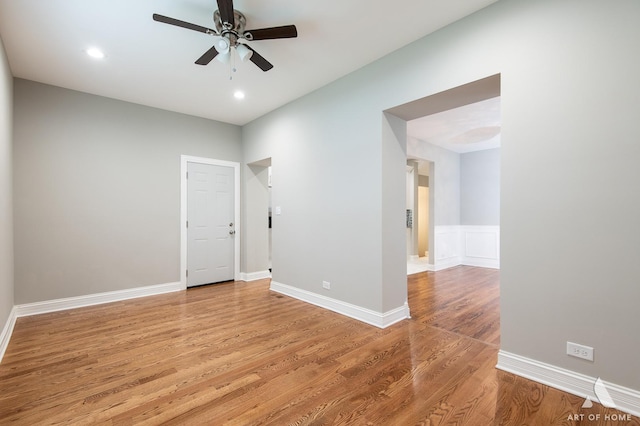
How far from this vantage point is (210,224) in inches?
208

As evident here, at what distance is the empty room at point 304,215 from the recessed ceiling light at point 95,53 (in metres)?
0.02

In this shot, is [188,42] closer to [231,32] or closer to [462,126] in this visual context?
[231,32]

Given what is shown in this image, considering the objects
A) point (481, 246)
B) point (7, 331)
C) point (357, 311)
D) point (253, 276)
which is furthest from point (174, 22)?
point (481, 246)

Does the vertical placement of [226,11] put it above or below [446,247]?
above

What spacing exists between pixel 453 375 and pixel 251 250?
418 cm

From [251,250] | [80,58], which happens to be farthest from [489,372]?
[80,58]

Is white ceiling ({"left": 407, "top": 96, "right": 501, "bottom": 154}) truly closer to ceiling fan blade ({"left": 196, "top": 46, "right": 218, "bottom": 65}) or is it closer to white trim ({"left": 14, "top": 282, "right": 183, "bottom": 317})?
ceiling fan blade ({"left": 196, "top": 46, "right": 218, "bottom": 65})

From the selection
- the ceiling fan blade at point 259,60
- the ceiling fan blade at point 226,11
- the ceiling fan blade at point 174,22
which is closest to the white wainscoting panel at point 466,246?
the ceiling fan blade at point 259,60

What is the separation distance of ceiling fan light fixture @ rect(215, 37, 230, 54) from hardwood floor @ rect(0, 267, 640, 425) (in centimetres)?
276

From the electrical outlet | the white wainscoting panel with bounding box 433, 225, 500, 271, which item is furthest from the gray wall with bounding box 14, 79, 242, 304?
the white wainscoting panel with bounding box 433, 225, 500, 271

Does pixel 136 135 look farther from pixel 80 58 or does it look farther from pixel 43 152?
pixel 80 58

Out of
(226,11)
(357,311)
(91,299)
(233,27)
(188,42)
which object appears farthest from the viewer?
(91,299)

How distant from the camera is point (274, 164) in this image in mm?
4859

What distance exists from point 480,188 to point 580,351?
19.2 feet
